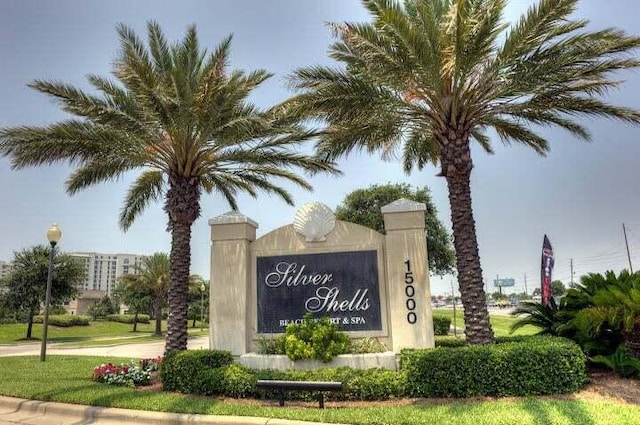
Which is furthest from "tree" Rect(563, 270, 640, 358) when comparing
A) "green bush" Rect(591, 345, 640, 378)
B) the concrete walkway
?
the concrete walkway

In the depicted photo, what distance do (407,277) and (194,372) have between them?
4.84 meters

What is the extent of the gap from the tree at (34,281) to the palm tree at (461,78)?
104 feet

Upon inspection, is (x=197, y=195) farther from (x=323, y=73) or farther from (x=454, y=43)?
(x=454, y=43)

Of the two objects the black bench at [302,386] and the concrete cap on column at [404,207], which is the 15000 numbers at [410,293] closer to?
the concrete cap on column at [404,207]

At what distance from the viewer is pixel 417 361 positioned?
8273 millimetres

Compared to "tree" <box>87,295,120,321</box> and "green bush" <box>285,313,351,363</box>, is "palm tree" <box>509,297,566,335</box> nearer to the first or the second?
"green bush" <box>285,313,351,363</box>

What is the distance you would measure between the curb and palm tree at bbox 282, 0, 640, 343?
16.6 ft

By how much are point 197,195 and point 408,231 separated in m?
5.51

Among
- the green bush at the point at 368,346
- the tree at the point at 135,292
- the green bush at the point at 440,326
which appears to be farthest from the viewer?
the tree at the point at 135,292

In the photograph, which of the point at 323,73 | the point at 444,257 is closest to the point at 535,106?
the point at 323,73

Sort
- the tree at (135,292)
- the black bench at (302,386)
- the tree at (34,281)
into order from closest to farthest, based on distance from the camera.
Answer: the black bench at (302,386) < the tree at (34,281) < the tree at (135,292)

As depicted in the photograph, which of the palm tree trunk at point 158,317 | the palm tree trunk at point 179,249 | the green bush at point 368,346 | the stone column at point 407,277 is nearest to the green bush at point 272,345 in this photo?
the green bush at point 368,346

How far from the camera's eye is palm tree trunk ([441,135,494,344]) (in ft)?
30.8

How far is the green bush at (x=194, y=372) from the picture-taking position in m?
8.83
